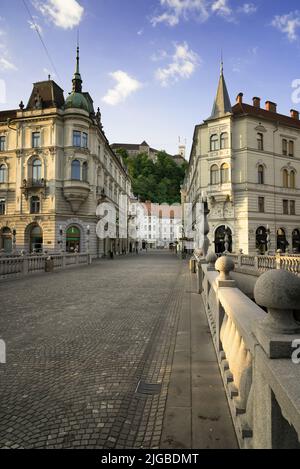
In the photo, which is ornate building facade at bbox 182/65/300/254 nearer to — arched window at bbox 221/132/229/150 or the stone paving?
arched window at bbox 221/132/229/150

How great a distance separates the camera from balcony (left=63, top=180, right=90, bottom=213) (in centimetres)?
3181

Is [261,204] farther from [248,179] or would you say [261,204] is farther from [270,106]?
[270,106]

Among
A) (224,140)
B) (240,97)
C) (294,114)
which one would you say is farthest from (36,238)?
(294,114)

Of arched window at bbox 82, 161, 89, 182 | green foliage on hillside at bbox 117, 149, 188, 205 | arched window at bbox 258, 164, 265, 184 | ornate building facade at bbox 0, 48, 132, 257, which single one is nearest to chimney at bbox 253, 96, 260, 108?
arched window at bbox 258, 164, 265, 184

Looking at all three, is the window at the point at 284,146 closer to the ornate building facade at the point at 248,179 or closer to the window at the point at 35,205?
the ornate building facade at the point at 248,179

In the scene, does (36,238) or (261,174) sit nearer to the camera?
(261,174)

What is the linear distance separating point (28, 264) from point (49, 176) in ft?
60.5

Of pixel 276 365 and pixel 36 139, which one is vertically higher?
pixel 36 139

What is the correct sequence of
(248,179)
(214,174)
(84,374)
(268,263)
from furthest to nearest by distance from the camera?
(214,174)
(248,179)
(268,263)
(84,374)

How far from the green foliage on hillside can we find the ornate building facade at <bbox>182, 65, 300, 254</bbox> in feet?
212

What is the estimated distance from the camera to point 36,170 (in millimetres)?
33312
